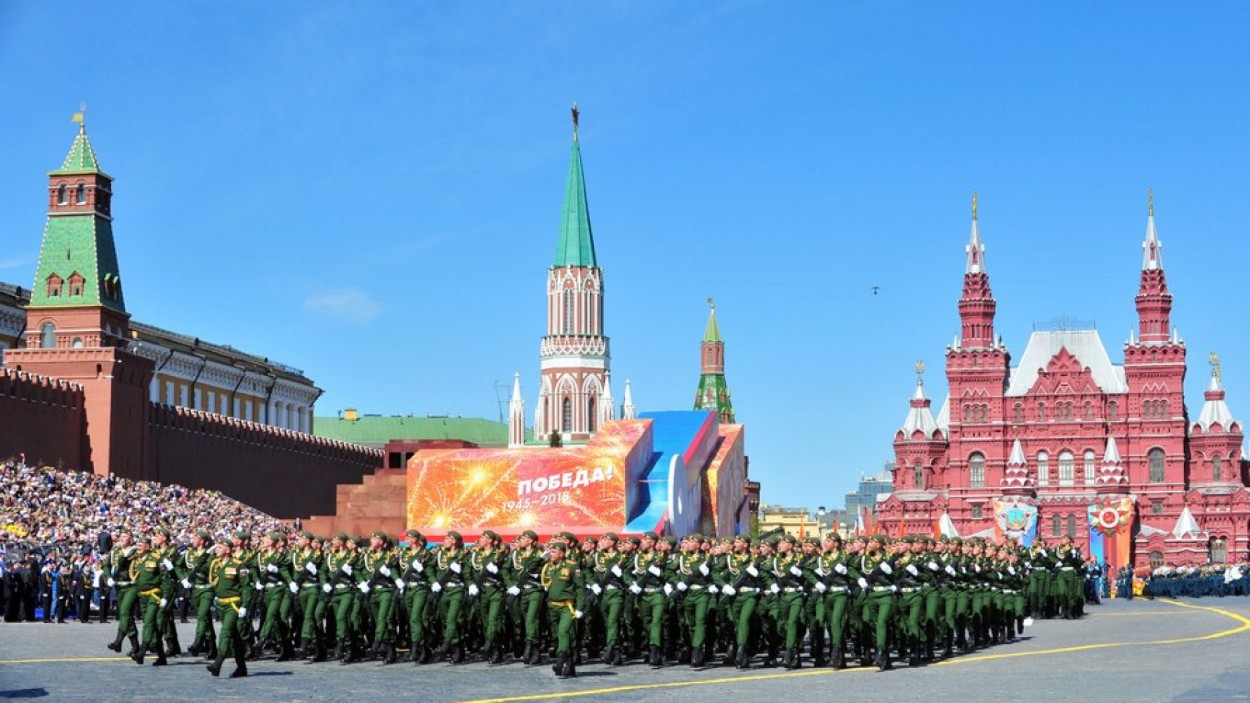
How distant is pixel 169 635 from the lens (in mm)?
22062

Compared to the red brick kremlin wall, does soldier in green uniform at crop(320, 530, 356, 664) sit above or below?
below

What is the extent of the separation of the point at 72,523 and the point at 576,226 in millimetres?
82866

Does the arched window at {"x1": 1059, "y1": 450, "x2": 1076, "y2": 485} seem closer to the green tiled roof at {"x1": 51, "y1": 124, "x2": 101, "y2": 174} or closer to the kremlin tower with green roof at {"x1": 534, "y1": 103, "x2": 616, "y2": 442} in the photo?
the kremlin tower with green roof at {"x1": 534, "y1": 103, "x2": 616, "y2": 442}

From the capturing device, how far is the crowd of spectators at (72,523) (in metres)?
33.9

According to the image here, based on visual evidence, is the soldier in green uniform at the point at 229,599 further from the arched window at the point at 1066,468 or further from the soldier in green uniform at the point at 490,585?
the arched window at the point at 1066,468

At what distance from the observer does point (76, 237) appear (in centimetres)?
6169

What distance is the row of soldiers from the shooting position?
72.6ft

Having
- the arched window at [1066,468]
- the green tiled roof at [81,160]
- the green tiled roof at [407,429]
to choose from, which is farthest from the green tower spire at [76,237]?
the green tiled roof at [407,429]

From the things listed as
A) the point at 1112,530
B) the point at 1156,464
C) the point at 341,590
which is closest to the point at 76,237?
the point at 341,590

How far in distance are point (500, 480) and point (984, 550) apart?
3006 centimetres

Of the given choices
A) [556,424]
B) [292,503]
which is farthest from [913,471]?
[292,503]

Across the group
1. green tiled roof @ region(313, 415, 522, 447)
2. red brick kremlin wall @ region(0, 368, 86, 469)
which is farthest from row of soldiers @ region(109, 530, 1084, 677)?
green tiled roof @ region(313, 415, 522, 447)

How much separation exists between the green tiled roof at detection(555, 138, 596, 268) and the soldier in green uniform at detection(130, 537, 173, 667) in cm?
10102

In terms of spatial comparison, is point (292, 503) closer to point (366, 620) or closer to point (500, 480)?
point (500, 480)
